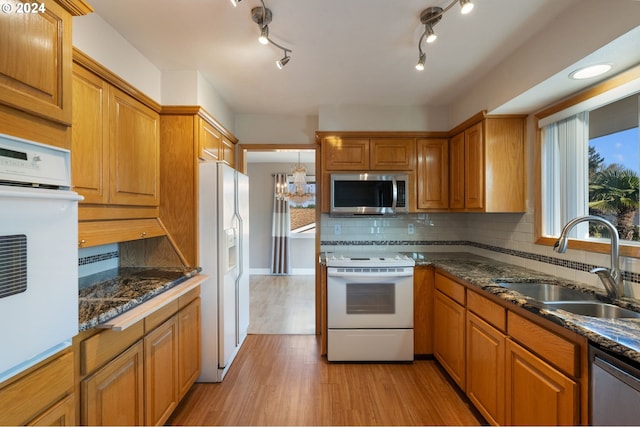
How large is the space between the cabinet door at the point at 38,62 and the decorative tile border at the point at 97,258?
1.18 m

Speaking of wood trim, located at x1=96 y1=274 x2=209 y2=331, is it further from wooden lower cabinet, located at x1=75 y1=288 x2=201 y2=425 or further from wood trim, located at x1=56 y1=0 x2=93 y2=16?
wood trim, located at x1=56 y1=0 x2=93 y2=16

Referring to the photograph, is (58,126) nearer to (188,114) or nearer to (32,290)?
(32,290)

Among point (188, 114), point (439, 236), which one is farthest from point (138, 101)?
point (439, 236)

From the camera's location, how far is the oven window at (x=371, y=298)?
8.27 ft

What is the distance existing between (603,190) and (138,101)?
10.3ft

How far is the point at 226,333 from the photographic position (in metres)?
2.28

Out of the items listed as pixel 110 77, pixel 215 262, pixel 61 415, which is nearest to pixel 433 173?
pixel 215 262

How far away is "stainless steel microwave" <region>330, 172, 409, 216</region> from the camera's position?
2.82 m

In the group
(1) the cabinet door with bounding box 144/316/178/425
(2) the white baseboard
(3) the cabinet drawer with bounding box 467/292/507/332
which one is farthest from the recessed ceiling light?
(2) the white baseboard

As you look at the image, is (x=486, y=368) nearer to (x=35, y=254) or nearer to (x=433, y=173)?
(x=433, y=173)

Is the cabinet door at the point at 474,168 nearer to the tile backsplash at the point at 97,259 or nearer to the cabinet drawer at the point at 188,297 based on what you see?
the cabinet drawer at the point at 188,297

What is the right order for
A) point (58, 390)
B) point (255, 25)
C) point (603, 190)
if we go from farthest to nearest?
point (603, 190), point (255, 25), point (58, 390)

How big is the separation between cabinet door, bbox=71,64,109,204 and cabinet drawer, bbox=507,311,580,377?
2.38m

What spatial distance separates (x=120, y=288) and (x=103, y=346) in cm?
46
